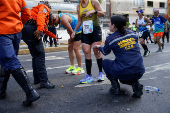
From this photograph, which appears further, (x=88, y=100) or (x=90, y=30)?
(x=90, y=30)

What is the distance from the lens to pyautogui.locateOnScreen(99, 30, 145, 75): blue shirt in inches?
119

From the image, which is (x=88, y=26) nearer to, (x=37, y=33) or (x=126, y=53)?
(x=37, y=33)

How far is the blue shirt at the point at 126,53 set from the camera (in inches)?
119

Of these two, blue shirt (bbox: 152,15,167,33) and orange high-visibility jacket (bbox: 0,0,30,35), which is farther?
blue shirt (bbox: 152,15,167,33)

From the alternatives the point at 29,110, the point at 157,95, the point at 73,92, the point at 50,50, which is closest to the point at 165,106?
the point at 157,95

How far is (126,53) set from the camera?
3.03 metres

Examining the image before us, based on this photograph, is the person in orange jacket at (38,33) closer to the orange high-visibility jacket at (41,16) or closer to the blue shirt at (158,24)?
the orange high-visibility jacket at (41,16)

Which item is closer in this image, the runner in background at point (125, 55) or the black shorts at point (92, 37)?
the runner in background at point (125, 55)

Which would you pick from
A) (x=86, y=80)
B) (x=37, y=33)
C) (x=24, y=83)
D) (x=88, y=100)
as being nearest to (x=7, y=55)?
(x=24, y=83)

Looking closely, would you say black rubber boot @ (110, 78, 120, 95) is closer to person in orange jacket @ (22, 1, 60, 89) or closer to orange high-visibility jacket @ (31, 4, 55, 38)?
person in orange jacket @ (22, 1, 60, 89)

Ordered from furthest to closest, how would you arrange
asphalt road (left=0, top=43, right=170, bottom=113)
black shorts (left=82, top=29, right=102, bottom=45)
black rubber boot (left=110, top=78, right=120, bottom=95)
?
black shorts (left=82, top=29, right=102, bottom=45), black rubber boot (left=110, top=78, right=120, bottom=95), asphalt road (left=0, top=43, right=170, bottom=113)

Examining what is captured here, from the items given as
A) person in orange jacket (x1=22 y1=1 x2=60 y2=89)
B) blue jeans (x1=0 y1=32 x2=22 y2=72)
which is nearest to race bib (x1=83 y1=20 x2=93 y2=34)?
person in orange jacket (x1=22 y1=1 x2=60 y2=89)

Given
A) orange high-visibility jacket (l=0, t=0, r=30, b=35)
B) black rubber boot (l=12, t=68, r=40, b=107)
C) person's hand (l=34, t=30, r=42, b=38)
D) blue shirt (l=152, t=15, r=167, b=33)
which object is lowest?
black rubber boot (l=12, t=68, r=40, b=107)

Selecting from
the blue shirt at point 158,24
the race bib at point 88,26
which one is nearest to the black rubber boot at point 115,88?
the race bib at point 88,26
